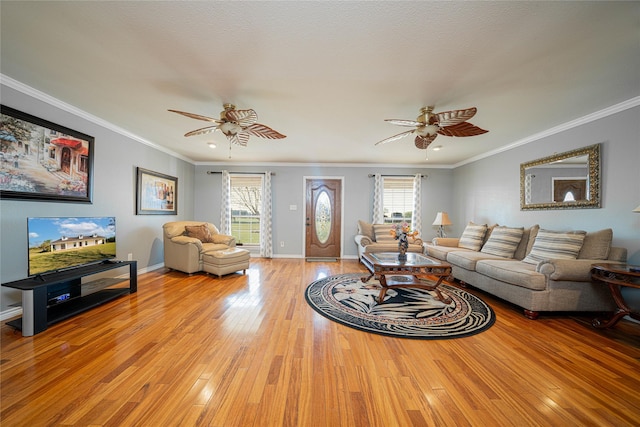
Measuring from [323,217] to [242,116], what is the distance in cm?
391

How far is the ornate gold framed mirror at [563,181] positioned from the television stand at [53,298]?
6198 mm

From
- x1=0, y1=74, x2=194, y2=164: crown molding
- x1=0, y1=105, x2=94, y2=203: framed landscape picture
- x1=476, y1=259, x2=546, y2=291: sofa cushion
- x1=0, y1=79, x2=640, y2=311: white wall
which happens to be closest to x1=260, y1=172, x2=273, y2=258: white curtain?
x1=0, y1=79, x2=640, y2=311: white wall

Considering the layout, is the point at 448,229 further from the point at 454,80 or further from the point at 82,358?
the point at 82,358

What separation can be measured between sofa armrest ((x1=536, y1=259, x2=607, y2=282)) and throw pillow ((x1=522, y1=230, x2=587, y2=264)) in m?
0.27

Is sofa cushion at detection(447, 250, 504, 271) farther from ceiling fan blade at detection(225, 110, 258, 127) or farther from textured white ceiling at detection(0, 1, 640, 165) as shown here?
ceiling fan blade at detection(225, 110, 258, 127)

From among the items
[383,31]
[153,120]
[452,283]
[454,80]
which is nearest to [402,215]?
[452,283]

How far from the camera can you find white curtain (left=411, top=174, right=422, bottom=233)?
5.94m

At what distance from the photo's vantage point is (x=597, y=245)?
8.84 ft

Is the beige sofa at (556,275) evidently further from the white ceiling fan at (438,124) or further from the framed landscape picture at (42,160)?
the framed landscape picture at (42,160)

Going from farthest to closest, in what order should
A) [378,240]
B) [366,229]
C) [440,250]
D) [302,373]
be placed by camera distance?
[366,229] < [378,240] < [440,250] < [302,373]

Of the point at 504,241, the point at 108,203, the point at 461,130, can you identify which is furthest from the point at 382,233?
the point at 108,203

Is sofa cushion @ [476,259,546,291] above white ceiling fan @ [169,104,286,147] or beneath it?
beneath

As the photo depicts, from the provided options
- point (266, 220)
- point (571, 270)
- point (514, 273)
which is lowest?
point (514, 273)

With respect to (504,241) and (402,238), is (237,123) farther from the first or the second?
(504,241)
